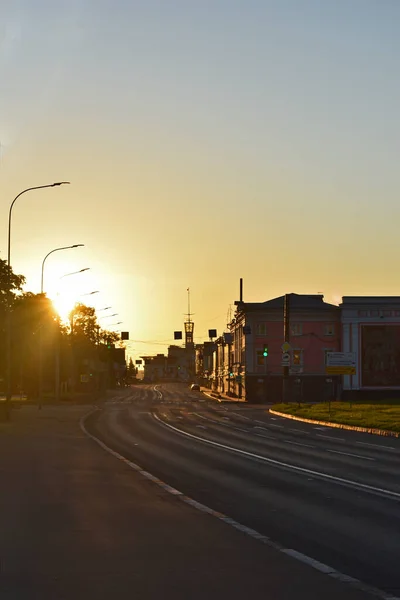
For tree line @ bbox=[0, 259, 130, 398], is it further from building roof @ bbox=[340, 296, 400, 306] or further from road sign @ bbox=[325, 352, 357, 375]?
building roof @ bbox=[340, 296, 400, 306]

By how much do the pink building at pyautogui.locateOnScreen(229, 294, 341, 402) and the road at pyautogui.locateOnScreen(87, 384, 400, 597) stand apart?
65.9 meters

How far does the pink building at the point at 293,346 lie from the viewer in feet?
348

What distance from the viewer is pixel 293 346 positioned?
107938 millimetres

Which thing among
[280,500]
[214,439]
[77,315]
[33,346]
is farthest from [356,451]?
[77,315]

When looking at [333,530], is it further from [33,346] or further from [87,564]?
[33,346]

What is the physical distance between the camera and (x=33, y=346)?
277ft

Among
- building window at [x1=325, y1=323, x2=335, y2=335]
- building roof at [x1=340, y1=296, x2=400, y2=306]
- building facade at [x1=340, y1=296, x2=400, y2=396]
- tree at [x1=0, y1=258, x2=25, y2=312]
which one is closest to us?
tree at [x1=0, y1=258, x2=25, y2=312]

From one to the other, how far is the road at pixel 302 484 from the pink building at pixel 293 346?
65901 mm

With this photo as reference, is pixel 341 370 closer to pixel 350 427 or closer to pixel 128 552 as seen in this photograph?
pixel 350 427

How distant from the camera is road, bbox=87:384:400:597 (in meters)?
11.4

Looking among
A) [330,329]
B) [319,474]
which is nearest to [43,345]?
[330,329]

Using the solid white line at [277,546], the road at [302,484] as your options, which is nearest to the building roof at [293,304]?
the road at [302,484]

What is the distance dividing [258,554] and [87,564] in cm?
196

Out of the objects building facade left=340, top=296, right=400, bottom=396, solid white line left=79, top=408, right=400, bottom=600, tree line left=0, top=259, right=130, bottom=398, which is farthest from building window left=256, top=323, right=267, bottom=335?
solid white line left=79, top=408, right=400, bottom=600
